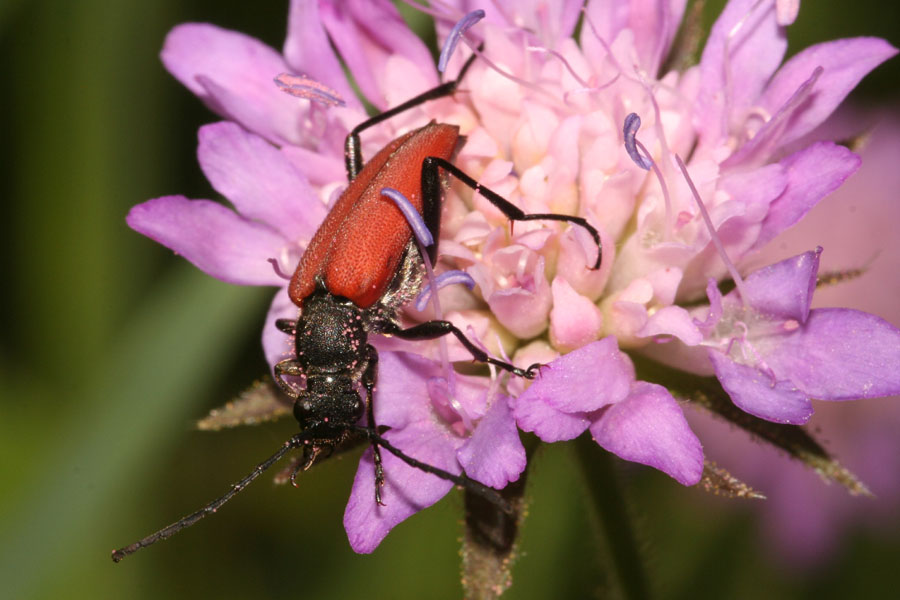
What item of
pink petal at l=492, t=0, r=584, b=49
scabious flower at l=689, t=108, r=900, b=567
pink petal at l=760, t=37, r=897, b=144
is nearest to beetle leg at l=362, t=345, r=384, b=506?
pink petal at l=492, t=0, r=584, b=49

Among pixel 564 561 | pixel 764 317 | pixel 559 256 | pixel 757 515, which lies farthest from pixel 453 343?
pixel 757 515

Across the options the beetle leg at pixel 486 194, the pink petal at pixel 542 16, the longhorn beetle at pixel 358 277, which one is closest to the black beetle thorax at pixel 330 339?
Result: the longhorn beetle at pixel 358 277

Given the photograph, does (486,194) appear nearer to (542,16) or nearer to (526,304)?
(526,304)

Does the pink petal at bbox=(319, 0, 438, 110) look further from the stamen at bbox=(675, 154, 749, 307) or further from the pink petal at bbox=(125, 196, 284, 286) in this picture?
the stamen at bbox=(675, 154, 749, 307)

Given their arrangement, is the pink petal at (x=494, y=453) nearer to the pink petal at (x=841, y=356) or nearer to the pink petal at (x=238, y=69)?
the pink petal at (x=841, y=356)

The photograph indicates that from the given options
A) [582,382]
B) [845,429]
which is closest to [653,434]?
[582,382]

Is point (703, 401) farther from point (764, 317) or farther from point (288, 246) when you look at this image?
point (288, 246)
